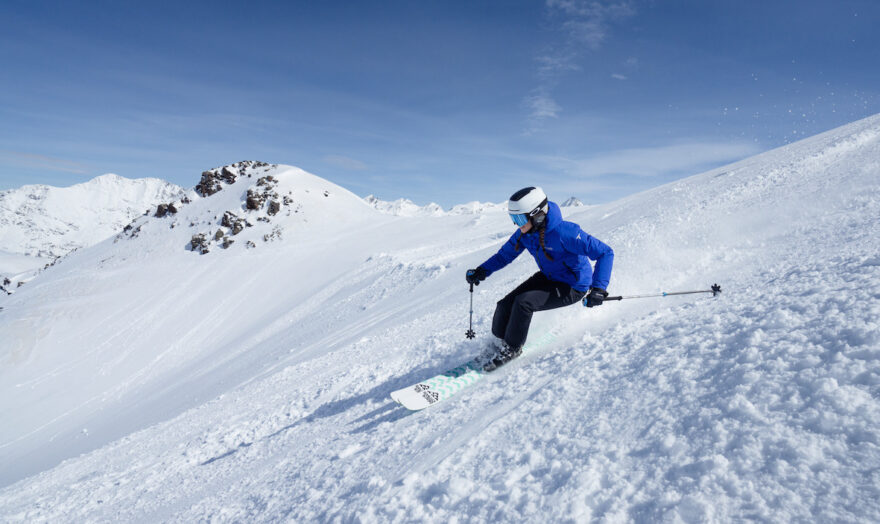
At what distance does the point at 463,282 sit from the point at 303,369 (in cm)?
634

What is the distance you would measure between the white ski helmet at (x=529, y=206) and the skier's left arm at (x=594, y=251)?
43 cm

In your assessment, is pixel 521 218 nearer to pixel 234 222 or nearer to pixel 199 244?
pixel 199 244

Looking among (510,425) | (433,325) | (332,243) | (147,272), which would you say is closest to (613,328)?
(510,425)

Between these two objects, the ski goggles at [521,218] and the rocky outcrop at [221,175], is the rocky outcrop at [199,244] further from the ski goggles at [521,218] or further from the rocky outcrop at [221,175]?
the ski goggles at [521,218]

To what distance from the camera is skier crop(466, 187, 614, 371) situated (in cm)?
513

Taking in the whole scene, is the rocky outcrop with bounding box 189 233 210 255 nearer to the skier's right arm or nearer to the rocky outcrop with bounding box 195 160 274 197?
the rocky outcrop with bounding box 195 160 274 197

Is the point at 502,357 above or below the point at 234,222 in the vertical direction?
below

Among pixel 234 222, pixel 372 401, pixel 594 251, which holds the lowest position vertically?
pixel 372 401

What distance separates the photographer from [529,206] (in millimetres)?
5133

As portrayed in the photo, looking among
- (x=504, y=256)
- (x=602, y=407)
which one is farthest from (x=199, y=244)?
(x=602, y=407)

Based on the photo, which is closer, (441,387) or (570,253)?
(441,387)

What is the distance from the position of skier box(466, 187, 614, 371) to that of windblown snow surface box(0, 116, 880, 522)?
47cm

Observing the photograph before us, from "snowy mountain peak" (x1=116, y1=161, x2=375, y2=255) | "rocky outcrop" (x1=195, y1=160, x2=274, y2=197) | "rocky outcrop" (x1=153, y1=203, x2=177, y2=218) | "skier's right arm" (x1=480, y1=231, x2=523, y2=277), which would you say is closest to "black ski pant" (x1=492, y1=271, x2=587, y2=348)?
"skier's right arm" (x1=480, y1=231, x2=523, y2=277)

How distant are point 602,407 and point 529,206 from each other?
2.64 m
